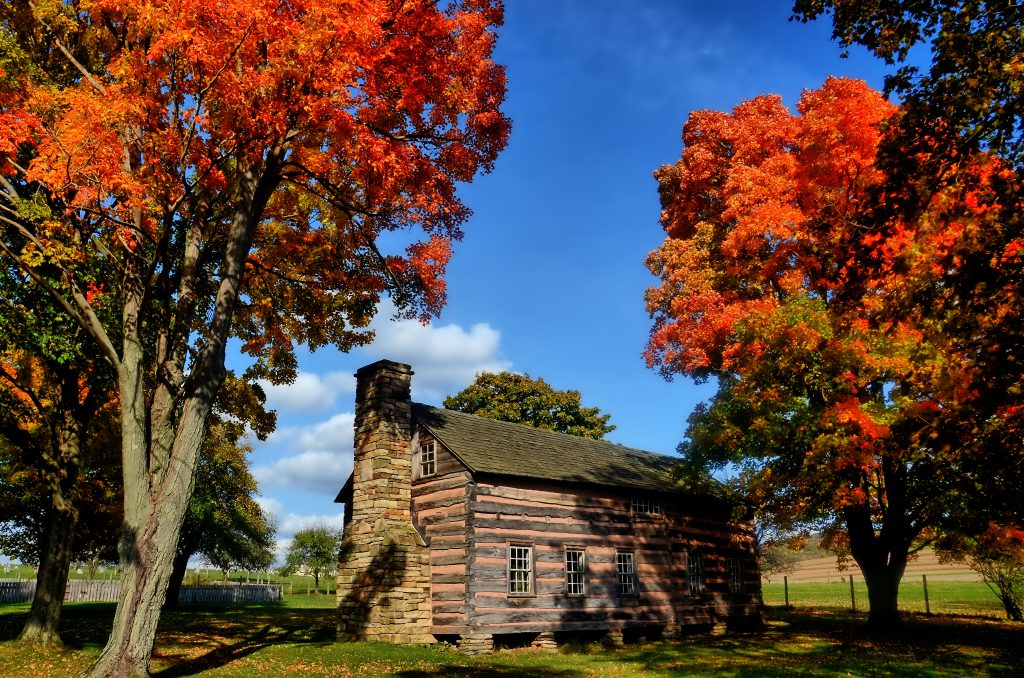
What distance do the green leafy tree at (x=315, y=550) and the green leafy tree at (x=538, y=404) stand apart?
22.8m

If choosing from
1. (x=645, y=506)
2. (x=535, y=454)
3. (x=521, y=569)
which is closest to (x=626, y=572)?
(x=645, y=506)

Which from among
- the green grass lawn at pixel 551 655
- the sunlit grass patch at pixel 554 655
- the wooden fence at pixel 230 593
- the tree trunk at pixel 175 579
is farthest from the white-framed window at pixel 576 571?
the wooden fence at pixel 230 593

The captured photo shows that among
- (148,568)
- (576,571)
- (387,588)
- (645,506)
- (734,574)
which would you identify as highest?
(645,506)

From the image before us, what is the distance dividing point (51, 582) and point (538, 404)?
34.4m

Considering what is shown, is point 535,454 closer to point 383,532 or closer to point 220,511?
point 383,532

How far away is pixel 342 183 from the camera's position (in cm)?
1636

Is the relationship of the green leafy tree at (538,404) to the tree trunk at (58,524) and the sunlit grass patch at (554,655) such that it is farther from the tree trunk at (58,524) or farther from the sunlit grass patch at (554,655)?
the tree trunk at (58,524)

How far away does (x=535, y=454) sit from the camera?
24531mm

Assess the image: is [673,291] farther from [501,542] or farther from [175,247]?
[175,247]

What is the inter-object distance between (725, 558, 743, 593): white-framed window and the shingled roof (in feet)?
15.1

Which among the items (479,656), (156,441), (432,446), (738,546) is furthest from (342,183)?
(738,546)

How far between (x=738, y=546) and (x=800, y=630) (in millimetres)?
4256

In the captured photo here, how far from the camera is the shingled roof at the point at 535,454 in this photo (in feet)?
71.6

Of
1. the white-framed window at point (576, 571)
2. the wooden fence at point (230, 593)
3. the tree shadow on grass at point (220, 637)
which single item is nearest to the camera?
the tree shadow on grass at point (220, 637)
